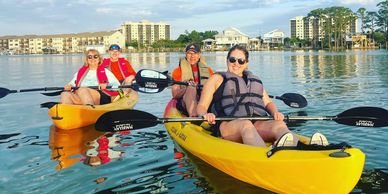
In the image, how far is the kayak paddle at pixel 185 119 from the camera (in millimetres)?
5395

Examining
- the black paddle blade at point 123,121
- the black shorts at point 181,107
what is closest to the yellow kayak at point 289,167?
the black paddle blade at point 123,121

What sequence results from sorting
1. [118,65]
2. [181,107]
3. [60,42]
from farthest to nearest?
[60,42], [118,65], [181,107]

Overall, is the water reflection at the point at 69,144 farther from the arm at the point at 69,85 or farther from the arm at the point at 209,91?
the arm at the point at 209,91

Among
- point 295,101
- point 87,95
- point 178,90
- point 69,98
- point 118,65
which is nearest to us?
point 295,101

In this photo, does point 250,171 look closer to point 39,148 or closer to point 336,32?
point 39,148

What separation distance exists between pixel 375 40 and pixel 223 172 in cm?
10279

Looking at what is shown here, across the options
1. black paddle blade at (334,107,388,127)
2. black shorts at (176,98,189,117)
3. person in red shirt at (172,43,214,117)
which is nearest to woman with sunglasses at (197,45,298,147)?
black paddle blade at (334,107,388,127)

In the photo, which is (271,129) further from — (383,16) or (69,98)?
(383,16)

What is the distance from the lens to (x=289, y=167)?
420 cm

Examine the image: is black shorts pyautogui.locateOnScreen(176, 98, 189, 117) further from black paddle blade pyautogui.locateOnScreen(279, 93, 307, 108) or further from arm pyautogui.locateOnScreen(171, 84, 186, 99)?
black paddle blade pyautogui.locateOnScreen(279, 93, 307, 108)

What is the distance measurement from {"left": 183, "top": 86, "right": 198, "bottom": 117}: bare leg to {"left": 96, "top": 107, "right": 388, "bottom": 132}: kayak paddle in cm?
154

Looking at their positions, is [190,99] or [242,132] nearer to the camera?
[242,132]

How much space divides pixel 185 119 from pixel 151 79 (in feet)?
9.78

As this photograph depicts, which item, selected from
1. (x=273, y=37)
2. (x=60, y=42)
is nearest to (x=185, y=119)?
(x=273, y=37)
